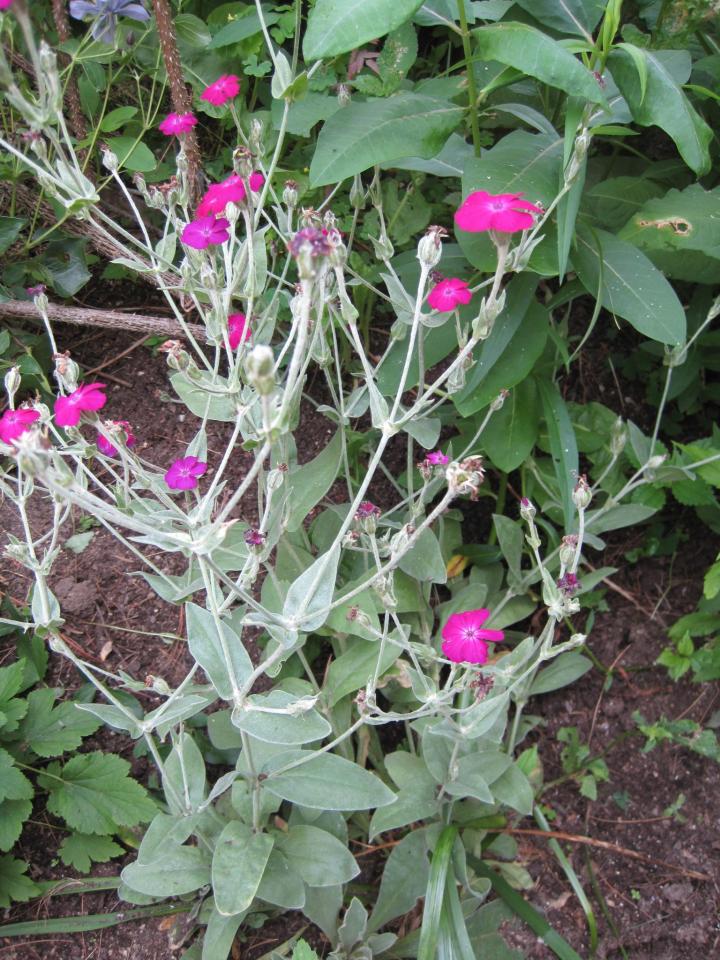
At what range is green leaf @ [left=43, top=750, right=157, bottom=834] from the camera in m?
1.45

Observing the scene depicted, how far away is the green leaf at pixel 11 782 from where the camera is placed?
1.36 metres

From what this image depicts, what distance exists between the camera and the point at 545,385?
67.9 inches

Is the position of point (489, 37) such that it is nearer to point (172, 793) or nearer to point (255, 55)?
point (255, 55)

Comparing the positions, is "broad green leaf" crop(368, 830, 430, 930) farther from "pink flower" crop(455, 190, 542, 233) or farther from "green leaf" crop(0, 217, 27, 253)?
"green leaf" crop(0, 217, 27, 253)

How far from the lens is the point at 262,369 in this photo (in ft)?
2.72

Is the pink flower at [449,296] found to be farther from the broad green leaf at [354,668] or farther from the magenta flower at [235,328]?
the broad green leaf at [354,668]

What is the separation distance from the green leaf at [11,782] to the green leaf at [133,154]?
1248mm

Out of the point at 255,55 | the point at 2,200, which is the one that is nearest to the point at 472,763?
the point at 255,55

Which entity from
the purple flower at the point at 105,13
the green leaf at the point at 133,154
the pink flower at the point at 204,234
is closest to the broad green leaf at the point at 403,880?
the pink flower at the point at 204,234

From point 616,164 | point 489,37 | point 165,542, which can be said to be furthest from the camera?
point 616,164

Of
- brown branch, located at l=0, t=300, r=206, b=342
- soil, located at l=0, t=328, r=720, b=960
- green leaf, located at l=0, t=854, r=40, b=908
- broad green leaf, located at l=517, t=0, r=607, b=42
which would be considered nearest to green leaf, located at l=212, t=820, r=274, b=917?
soil, located at l=0, t=328, r=720, b=960

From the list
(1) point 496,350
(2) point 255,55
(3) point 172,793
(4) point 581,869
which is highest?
A: (2) point 255,55

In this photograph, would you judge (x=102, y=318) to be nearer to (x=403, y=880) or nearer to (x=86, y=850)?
(x=86, y=850)

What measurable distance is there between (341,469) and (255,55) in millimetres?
954
